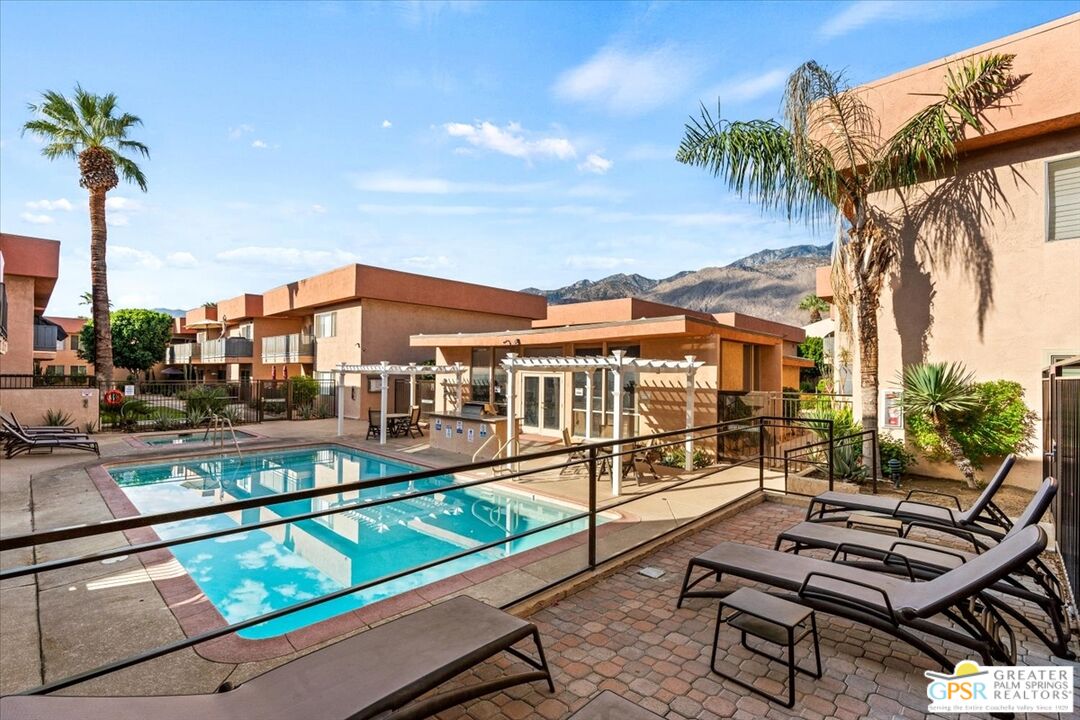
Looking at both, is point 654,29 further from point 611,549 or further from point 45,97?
point 45,97

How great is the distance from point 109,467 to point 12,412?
6017mm

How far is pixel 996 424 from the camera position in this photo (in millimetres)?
8312

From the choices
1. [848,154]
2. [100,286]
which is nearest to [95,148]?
[100,286]

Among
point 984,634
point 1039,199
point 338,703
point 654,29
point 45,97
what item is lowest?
point 984,634

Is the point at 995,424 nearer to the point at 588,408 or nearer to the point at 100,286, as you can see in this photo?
the point at 588,408

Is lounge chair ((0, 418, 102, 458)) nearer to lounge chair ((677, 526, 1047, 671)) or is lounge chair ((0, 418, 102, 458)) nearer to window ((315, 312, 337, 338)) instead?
window ((315, 312, 337, 338))

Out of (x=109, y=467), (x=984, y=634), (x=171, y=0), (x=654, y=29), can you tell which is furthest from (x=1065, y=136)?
(x=109, y=467)

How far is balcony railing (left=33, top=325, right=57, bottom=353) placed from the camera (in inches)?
968

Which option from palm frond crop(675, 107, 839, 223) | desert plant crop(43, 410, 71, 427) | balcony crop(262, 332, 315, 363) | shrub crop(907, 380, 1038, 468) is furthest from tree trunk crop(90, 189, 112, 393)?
shrub crop(907, 380, 1038, 468)

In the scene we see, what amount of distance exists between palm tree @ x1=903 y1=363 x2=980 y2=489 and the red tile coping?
5889 mm

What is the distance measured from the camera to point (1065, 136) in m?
8.17

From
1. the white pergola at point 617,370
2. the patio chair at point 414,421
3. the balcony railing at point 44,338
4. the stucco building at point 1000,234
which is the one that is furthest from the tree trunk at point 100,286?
the stucco building at point 1000,234

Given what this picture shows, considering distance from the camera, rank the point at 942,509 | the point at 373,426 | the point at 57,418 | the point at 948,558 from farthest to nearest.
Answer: the point at 373,426 < the point at 57,418 < the point at 942,509 < the point at 948,558

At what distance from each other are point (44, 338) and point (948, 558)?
3538cm
